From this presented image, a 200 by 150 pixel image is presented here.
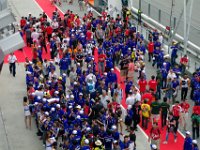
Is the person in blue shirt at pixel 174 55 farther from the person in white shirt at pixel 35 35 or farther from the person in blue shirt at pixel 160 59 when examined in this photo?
the person in white shirt at pixel 35 35

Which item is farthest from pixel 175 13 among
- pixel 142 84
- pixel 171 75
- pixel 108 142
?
pixel 108 142

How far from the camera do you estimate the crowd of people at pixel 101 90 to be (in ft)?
61.2

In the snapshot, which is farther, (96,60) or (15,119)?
(96,60)

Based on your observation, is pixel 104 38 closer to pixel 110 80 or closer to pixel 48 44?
pixel 48 44

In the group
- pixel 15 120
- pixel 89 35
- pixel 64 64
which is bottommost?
pixel 15 120

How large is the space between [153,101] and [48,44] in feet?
38.6

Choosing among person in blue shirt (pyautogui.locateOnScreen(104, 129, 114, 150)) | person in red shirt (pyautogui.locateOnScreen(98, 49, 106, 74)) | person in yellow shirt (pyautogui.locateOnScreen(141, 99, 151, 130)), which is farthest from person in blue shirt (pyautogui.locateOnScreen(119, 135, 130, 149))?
person in red shirt (pyautogui.locateOnScreen(98, 49, 106, 74))

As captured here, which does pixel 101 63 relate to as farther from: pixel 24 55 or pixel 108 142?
pixel 108 142

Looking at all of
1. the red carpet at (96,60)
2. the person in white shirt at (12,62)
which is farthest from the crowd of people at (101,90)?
the person in white shirt at (12,62)

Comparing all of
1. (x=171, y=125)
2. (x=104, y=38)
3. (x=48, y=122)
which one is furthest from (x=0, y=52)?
(x=104, y=38)

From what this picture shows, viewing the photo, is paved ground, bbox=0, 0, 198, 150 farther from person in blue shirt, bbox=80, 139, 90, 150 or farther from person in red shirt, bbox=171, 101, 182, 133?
person in blue shirt, bbox=80, 139, 90, 150

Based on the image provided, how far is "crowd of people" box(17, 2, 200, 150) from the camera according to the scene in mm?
18641

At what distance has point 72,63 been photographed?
28031mm

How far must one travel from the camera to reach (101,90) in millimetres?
22125
